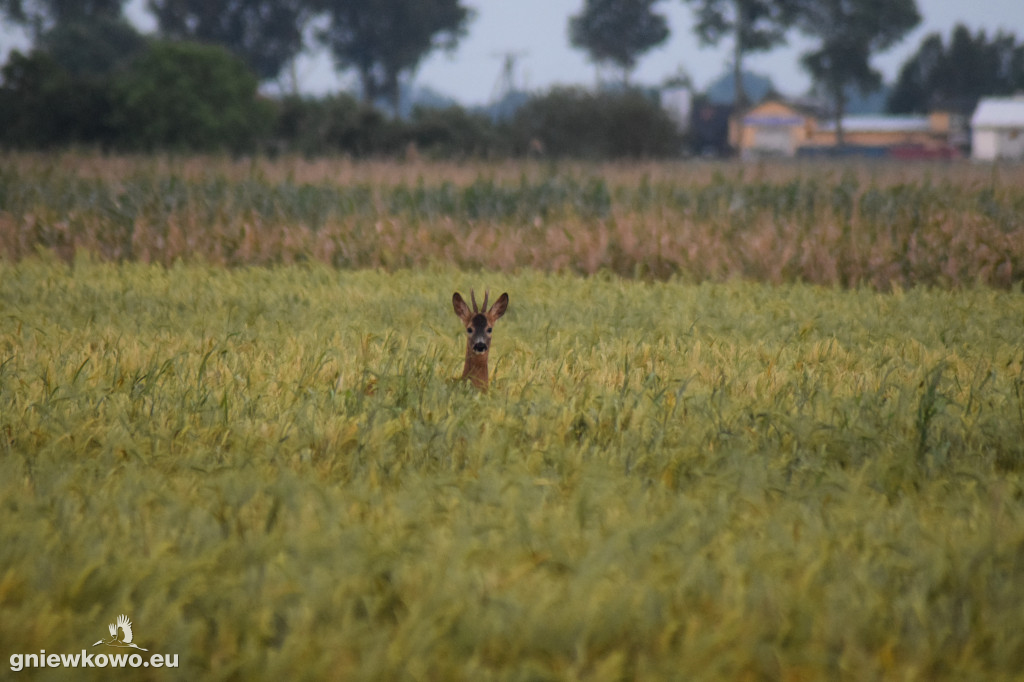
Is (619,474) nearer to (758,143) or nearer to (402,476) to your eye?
(402,476)

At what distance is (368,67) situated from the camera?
2522 inches

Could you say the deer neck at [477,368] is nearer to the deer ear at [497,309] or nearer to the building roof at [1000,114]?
the deer ear at [497,309]

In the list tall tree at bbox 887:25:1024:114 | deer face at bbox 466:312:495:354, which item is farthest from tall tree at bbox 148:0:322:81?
deer face at bbox 466:312:495:354

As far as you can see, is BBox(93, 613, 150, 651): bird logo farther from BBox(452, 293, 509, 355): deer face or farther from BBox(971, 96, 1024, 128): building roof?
BBox(971, 96, 1024, 128): building roof

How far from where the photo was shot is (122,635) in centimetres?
270

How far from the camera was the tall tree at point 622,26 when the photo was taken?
7331 centimetres

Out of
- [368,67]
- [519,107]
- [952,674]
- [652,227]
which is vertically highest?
[368,67]

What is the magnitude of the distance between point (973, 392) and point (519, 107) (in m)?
39.2

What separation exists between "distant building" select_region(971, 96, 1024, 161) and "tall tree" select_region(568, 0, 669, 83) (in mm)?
21419

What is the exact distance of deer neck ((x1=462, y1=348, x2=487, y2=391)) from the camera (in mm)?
5398

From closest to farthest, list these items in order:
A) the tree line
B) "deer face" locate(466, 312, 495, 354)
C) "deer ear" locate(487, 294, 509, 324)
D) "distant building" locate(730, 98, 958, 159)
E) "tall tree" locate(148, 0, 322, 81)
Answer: "deer face" locate(466, 312, 495, 354) < "deer ear" locate(487, 294, 509, 324) < the tree line < "tall tree" locate(148, 0, 322, 81) < "distant building" locate(730, 98, 958, 159)

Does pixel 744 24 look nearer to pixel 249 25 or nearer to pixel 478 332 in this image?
pixel 249 25

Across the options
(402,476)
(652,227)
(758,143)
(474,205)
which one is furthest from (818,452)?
(758,143)

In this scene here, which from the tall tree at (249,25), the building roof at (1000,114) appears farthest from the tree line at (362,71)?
the building roof at (1000,114)
